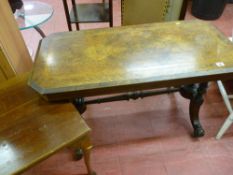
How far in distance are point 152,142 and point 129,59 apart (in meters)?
0.72

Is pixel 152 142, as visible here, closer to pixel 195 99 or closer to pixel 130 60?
pixel 195 99

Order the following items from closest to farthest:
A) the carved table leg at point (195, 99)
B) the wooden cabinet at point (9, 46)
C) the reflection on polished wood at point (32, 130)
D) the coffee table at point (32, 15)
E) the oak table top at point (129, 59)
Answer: the reflection on polished wood at point (32, 130) < the oak table top at point (129, 59) < the wooden cabinet at point (9, 46) < the carved table leg at point (195, 99) < the coffee table at point (32, 15)

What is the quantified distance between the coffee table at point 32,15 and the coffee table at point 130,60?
0.43 metres

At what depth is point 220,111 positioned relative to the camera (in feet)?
5.48

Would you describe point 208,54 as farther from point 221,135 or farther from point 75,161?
point 75,161

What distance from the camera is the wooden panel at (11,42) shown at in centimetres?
120

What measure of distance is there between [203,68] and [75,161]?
3.37 ft

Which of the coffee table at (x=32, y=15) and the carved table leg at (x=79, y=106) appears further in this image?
the coffee table at (x=32, y=15)

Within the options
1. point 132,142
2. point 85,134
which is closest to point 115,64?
point 85,134

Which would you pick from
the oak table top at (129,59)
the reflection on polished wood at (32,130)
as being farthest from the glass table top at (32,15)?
the reflection on polished wood at (32,130)

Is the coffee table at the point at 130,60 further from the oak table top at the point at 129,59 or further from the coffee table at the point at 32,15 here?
the coffee table at the point at 32,15

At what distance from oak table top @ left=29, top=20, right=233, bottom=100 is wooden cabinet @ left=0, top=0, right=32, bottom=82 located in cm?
22

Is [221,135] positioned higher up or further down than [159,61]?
further down

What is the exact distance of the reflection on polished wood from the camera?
2.74 ft
